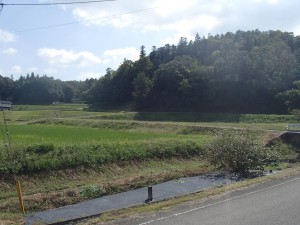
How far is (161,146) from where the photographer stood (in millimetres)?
24781

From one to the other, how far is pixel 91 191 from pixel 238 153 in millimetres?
7760

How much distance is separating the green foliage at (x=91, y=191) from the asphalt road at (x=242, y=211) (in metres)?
5.99

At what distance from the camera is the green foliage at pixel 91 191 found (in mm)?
16308

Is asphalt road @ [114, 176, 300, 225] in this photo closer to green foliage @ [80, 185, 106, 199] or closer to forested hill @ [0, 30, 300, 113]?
green foliage @ [80, 185, 106, 199]

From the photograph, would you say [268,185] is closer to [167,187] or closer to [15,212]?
[167,187]

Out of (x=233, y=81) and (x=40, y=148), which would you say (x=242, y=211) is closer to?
(x=40, y=148)

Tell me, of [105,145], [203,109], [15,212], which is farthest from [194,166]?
[203,109]

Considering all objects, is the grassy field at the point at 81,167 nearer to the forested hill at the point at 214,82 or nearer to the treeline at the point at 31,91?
the forested hill at the point at 214,82

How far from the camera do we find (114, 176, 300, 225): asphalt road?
30.5 ft

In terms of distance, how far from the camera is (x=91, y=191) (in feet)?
54.4

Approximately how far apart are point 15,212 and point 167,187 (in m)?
6.50

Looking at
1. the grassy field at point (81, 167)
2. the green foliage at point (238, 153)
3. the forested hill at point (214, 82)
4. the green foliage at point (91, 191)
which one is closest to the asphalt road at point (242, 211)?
the grassy field at point (81, 167)

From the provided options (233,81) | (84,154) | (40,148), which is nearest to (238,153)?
(84,154)

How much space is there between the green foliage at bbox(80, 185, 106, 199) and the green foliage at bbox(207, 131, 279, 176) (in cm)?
676
